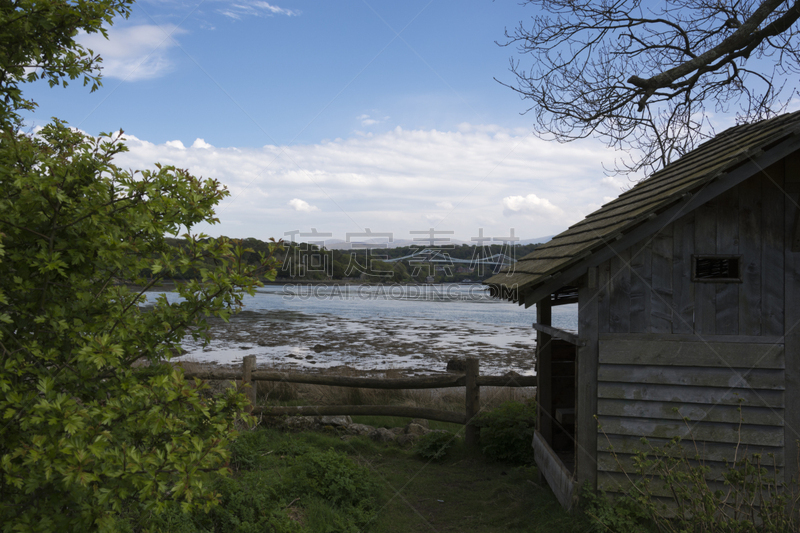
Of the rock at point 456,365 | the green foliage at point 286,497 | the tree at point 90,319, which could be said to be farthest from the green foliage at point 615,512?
the rock at point 456,365

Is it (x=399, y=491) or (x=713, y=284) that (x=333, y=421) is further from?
(x=713, y=284)

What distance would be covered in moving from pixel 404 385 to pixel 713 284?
5.15 metres

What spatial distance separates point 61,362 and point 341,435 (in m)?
6.80

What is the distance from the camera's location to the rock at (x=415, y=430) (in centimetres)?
902

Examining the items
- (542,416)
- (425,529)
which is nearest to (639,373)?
(542,416)

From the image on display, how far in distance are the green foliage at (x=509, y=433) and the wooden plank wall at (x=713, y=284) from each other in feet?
10.9

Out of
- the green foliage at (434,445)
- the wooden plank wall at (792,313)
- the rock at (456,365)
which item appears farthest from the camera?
the rock at (456,365)

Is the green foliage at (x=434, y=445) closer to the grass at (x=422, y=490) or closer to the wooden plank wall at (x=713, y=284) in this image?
the grass at (x=422, y=490)

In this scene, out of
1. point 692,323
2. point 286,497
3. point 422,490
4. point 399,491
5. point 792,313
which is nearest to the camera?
point 792,313

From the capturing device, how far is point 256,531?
15.4ft

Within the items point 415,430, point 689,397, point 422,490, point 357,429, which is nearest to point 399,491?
point 422,490

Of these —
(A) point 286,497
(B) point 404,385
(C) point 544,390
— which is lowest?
(A) point 286,497

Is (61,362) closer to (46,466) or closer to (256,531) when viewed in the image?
(46,466)

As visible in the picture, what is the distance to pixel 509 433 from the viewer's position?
7.92 m
